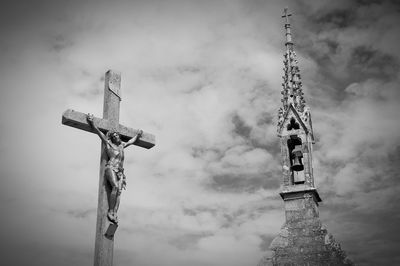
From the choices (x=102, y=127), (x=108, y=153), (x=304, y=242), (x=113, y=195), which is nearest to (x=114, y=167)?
(x=108, y=153)

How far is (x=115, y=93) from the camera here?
28.3 ft

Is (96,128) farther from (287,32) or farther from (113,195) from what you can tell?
(287,32)

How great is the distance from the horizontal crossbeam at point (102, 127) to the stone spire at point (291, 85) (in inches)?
418

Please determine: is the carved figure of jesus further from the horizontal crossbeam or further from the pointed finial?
the pointed finial

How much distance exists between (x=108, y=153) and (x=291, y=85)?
12480 mm

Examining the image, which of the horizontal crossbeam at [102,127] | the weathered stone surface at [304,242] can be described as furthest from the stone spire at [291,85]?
the horizontal crossbeam at [102,127]

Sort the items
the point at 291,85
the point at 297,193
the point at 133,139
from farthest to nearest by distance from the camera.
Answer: the point at 291,85 < the point at 297,193 < the point at 133,139

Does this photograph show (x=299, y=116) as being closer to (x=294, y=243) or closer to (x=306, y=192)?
(x=306, y=192)

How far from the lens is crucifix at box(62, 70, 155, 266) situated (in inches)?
299

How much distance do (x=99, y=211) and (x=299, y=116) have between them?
12.1 metres

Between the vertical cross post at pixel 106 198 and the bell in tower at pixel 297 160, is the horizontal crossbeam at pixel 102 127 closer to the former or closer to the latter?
the vertical cross post at pixel 106 198

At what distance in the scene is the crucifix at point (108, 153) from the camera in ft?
24.9

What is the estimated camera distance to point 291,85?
1919 centimetres

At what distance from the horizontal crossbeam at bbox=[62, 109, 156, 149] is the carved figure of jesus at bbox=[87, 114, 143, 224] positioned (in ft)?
0.30
